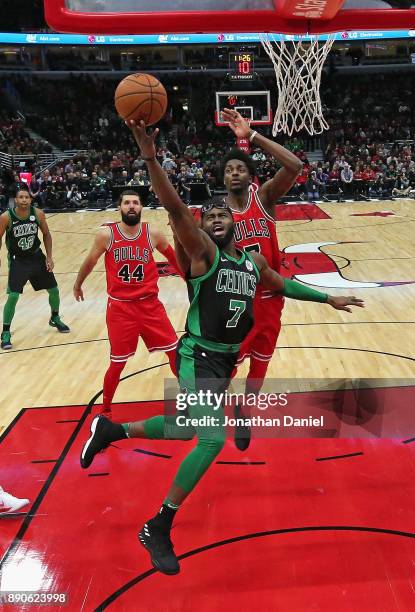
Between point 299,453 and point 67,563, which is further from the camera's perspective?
point 299,453

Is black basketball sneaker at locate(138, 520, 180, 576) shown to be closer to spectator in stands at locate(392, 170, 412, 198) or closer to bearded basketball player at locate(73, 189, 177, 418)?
bearded basketball player at locate(73, 189, 177, 418)

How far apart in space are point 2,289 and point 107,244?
207 inches

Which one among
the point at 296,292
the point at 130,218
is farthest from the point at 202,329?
the point at 130,218

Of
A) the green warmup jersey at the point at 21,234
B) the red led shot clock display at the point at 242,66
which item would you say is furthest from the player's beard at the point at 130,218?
the red led shot clock display at the point at 242,66

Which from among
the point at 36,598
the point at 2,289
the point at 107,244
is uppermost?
the point at 107,244

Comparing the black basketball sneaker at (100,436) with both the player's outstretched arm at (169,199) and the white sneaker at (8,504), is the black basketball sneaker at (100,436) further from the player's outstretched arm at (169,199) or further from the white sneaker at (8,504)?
the player's outstretched arm at (169,199)

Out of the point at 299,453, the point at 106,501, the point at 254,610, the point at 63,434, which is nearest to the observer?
the point at 254,610

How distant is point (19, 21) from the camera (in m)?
28.8

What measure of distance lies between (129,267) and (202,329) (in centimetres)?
155

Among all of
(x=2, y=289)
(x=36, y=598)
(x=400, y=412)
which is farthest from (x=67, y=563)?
(x=2, y=289)

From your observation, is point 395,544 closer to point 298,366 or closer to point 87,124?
point 298,366

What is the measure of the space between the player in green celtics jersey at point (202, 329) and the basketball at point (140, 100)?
459 mm

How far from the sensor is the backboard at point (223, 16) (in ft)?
15.8

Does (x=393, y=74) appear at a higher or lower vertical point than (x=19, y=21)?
lower
